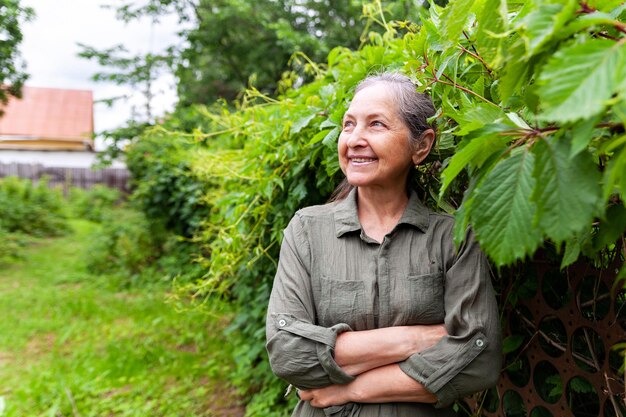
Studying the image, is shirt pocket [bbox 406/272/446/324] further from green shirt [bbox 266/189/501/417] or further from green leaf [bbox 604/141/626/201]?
green leaf [bbox 604/141/626/201]

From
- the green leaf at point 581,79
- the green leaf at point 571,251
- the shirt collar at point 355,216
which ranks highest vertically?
the green leaf at point 581,79

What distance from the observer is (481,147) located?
0.95 metres

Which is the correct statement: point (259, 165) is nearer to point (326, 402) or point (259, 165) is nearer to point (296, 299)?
point (296, 299)

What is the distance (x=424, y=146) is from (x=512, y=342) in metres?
0.65

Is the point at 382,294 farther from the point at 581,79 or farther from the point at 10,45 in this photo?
the point at 10,45

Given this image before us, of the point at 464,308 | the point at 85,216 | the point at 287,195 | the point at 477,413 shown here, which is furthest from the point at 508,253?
the point at 85,216

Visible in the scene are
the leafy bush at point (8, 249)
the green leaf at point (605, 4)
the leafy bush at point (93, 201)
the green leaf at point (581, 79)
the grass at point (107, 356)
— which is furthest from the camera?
the leafy bush at point (93, 201)

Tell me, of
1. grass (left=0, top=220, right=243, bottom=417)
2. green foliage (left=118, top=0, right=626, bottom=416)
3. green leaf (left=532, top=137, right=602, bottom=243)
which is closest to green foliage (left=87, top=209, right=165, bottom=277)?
grass (left=0, top=220, right=243, bottom=417)

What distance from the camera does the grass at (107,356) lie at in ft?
13.3

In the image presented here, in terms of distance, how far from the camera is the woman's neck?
5.39 feet

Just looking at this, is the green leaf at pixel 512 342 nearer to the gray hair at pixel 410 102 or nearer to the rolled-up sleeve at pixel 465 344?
the rolled-up sleeve at pixel 465 344

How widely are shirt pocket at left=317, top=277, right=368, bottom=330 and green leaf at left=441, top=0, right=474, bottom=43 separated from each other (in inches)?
29.0

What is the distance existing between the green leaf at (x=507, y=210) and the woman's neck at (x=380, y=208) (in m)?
0.73

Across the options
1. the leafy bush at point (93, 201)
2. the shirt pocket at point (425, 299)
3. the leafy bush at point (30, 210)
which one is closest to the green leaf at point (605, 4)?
the shirt pocket at point (425, 299)
